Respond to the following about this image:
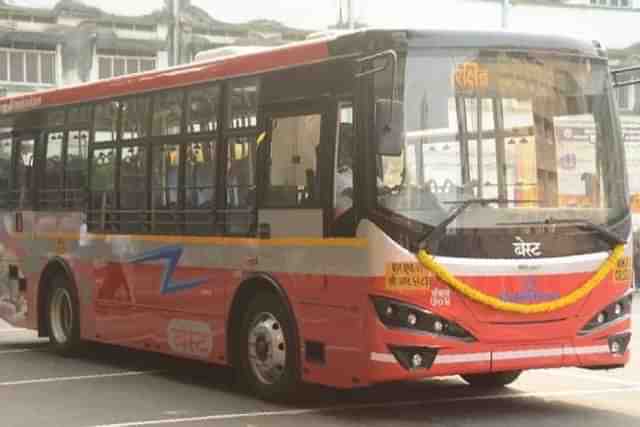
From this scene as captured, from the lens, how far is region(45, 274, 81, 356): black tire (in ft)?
54.7

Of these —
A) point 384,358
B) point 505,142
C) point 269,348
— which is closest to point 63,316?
point 269,348

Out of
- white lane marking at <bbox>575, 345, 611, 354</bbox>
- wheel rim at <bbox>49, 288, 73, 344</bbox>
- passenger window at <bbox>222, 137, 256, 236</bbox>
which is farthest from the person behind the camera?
wheel rim at <bbox>49, 288, 73, 344</bbox>

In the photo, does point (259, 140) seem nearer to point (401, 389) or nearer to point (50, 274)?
point (401, 389)

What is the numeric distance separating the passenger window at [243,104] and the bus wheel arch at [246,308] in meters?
1.31

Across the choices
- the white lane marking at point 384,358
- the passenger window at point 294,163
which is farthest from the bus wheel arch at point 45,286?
the white lane marking at point 384,358

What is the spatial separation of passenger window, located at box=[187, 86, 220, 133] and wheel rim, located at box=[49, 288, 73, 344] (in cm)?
362

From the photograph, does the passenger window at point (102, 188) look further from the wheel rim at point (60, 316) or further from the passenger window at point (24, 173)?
the passenger window at point (24, 173)

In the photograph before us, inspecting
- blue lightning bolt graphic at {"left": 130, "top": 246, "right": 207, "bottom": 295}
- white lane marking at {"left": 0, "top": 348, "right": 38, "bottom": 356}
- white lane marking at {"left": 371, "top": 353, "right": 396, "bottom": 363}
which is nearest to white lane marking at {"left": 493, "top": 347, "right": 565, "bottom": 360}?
white lane marking at {"left": 371, "top": 353, "right": 396, "bottom": 363}

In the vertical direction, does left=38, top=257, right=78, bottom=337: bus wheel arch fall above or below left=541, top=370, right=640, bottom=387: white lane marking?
above

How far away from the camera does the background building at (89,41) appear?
38.3 meters

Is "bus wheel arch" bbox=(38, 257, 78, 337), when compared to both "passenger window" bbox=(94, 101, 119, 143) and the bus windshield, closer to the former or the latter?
"passenger window" bbox=(94, 101, 119, 143)

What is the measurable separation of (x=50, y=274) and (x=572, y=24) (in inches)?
1295

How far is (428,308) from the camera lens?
11.3 meters

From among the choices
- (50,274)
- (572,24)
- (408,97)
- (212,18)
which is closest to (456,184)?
(408,97)
